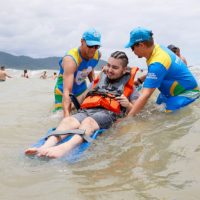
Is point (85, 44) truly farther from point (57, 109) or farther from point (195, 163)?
point (195, 163)

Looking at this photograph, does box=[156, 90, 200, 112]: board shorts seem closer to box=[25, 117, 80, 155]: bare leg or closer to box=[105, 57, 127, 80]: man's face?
box=[105, 57, 127, 80]: man's face

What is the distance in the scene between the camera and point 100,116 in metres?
4.59

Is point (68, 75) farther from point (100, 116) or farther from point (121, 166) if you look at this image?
point (121, 166)

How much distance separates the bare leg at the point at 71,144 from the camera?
3547 mm

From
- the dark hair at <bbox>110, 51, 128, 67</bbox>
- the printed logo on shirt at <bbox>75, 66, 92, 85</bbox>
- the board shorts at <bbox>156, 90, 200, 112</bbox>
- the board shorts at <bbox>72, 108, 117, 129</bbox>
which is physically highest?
the dark hair at <bbox>110, 51, 128, 67</bbox>

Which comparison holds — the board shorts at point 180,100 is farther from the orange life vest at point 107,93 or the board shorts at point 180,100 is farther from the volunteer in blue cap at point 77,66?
the volunteer in blue cap at point 77,66

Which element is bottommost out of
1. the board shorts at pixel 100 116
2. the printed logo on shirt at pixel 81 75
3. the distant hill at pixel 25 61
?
the distant hill at pixel 25 61

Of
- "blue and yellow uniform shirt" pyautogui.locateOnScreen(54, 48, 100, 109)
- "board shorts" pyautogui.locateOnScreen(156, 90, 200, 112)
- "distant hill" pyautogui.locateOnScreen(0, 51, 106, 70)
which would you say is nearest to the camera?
"board shorts" pyautogui.locateOnScreen(156, 90, 200, 112)

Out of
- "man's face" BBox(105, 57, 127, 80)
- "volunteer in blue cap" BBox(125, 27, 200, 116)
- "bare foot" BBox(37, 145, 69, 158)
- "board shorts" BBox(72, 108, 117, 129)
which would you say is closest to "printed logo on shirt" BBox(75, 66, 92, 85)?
"man's face" BBox(105, 57, 127, 80)

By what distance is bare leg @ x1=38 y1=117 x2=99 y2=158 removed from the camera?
3.55 meters

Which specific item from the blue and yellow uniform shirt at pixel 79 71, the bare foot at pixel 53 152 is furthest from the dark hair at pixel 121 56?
the bare foot at pixel 53 152

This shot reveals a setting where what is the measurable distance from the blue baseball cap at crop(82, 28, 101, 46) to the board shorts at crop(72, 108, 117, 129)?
1176 mm

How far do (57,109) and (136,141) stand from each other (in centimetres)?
253

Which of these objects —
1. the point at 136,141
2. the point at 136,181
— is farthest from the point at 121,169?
the point at 136,141
